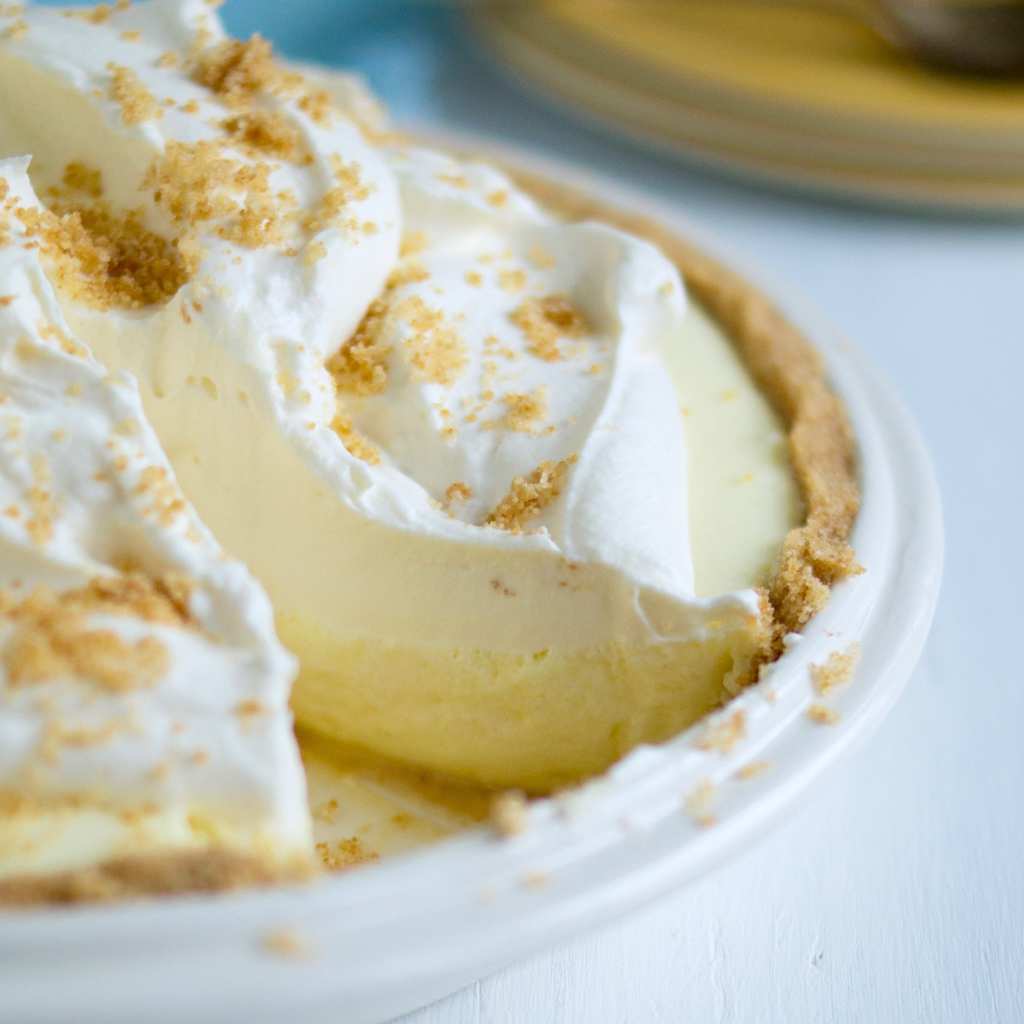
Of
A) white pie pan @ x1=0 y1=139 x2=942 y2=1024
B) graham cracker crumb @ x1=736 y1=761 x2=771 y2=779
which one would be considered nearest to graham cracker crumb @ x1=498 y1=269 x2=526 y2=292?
white pie pan @ x1=0 y1=139 x2=942 y2=1024

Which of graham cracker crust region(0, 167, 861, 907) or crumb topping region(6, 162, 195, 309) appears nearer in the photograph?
graham cracker crust region(0, 167, 861, 907)

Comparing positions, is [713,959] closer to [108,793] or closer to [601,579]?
[601,579]

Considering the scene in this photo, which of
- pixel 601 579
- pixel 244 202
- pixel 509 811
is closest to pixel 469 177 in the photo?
pixel 244 202

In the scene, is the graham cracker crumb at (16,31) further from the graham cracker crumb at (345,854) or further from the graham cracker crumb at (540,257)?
the graham cracker crumb at (345,854)

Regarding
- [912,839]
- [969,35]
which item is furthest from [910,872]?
[969,35]

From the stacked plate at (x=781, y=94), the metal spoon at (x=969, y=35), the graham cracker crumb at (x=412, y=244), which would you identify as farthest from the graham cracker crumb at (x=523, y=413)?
the metal spoon at (x=969, y=35)

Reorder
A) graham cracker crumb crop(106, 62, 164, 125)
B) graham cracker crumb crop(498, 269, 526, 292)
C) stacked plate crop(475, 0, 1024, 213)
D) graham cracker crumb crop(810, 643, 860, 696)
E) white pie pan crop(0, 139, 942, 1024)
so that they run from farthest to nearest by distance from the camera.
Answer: stacked plate crop(475, 0, 1024, 213)
graham cracker crumb crop(498, 269, 526, 292)
graham cracker crumb crop(106, 62, 164, 125)
graham cracker crumb crop(810, 643, 860, 696)
white pie pan crop(0, 139, 942, 1024)

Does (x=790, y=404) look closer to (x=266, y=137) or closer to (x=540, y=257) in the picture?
(x=540, y=257)

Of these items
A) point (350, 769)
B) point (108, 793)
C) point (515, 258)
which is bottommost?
point (350, 769)

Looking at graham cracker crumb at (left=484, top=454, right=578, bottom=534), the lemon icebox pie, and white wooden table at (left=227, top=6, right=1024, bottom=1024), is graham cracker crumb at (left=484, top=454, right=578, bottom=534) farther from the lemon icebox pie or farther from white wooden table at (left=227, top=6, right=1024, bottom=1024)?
white wooden table at (left=227, top=6, right=1024, bottom=1024)
